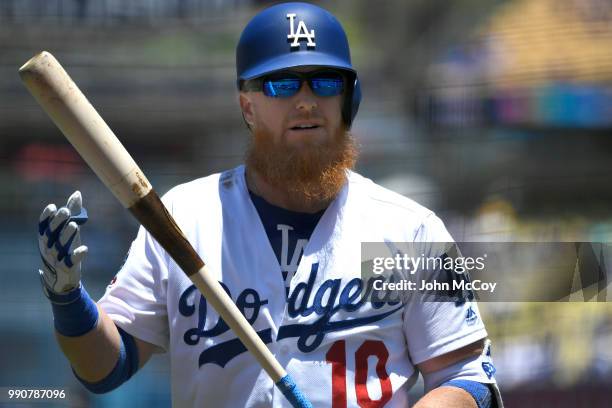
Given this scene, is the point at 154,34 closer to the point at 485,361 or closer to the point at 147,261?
the point at 147,261

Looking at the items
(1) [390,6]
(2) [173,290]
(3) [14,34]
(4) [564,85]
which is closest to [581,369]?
(4) [564,85]

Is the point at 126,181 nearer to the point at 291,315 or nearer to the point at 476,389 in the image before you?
the point at 291,315

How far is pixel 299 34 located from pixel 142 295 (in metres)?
0.71

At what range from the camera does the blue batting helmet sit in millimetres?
2535

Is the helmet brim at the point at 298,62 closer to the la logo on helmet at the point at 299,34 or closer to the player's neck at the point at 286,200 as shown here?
the la logo on helmet at the point at 299,34

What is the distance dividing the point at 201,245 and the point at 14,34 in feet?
5.32

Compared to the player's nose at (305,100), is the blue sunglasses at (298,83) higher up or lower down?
higher up

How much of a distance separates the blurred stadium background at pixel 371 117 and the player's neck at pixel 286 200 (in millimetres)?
1179

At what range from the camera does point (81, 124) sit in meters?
2.15

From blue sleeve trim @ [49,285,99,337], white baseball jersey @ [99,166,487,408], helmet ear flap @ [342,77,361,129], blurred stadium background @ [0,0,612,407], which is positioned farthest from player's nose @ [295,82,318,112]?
blurred stadium background @ [0,0,612,407]

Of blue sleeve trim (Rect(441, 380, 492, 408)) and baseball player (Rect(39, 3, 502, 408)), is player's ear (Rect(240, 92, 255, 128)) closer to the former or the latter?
baseball player (Rect(39, 3, 502, 408))

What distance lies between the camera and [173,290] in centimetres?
243

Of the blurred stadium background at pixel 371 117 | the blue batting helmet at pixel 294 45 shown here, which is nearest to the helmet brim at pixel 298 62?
the blue batting helmet at pixel 294 45

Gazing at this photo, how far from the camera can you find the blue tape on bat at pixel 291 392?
2.27 metres
